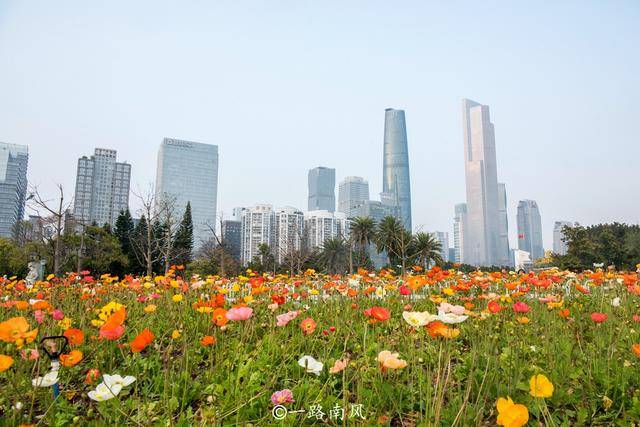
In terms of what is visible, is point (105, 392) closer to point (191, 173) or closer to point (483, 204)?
point (191, 173)

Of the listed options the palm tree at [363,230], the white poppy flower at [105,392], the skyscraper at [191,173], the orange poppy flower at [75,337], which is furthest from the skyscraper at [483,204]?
the white poppy flower at [105,392]

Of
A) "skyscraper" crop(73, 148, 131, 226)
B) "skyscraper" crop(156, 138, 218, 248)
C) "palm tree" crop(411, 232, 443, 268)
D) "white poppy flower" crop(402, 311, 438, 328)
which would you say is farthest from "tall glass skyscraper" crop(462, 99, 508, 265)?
"white poppy flower" crop(402, 311, 438, 328)

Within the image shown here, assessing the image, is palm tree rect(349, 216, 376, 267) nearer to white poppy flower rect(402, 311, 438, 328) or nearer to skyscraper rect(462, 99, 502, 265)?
white poppy flower rect(402, 311, 438, 328)

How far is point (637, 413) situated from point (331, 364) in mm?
1463

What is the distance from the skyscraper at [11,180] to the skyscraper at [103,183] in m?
9.17

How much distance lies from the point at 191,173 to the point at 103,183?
2795 inches

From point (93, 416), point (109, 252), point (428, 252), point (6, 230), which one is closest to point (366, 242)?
point (428, 252)

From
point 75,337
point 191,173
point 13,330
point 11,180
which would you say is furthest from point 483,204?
point 13,330

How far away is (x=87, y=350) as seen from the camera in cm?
258

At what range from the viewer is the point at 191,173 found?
150625mm

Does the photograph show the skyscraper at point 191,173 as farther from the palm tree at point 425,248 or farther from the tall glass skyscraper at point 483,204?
the palm tree at point 425,248

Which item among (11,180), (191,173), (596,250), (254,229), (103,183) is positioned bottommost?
(596,250)

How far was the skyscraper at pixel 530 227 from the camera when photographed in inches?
7441

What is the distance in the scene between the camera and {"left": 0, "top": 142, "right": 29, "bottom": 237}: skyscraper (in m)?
57.2
